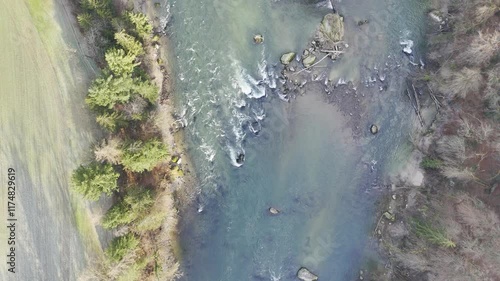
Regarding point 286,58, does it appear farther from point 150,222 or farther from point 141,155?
point 150,222

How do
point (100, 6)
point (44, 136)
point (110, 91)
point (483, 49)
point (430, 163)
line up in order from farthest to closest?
point (430, 163) < point (44, 136) < point (483, 49) < point (100, 6) < point (110, 91)

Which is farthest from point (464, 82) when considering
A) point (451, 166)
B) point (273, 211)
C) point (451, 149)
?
point (273, 211)

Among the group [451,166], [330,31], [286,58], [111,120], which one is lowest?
[451,166]

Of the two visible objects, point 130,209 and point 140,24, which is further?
point 140,24

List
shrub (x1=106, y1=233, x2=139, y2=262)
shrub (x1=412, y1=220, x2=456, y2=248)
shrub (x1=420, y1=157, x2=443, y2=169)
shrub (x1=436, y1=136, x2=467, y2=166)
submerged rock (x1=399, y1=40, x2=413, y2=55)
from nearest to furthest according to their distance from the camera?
1. shrub (x1=106, y1=233, x2=139, y2=262)
2. shrub (x1=412, y1=220, x2=456, y2=248)
3. shrub (x1=436, y1=136, x2=467, y2=166)
4. shrub (x1=420, y1=157, x2=443, y2=169)
5. submerged rock (x1=399, y1=40, x2=413, y2=55)

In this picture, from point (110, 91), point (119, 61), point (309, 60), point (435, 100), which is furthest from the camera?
point (435, 100)

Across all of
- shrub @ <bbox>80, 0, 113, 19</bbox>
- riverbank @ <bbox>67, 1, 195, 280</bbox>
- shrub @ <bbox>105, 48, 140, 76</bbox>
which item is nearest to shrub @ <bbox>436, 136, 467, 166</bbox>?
riverbank @ <bbox>67, 1, 195, 280</bbox>

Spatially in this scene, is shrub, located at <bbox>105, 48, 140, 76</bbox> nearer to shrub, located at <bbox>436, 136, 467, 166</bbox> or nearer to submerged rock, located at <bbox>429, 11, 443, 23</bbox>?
submerged rock, located at <bbox>429, 11, 443, 23</bbox>
